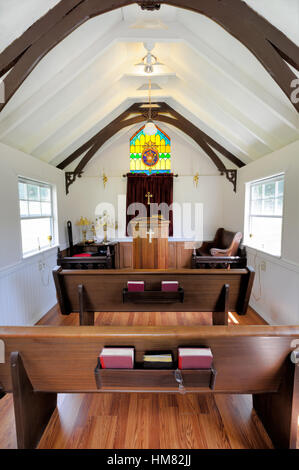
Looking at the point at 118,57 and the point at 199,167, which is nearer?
the point at 118,57

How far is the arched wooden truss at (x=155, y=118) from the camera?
4668 mm

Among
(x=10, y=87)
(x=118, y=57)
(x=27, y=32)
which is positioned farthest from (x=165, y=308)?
(x=118, y=57)

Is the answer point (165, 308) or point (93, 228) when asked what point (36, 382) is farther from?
point (93, 228)

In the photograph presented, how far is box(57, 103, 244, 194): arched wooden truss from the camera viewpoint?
467cm

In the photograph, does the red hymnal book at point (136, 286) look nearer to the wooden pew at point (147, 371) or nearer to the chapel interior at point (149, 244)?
the chapel interior at point (149, 244)

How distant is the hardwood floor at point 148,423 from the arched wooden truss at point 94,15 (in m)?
2.54

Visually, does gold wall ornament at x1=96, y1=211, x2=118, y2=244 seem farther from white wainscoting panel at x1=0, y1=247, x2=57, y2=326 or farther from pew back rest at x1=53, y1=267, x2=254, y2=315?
pew back rest at x1=53, y1=267, x2=254, y2=315

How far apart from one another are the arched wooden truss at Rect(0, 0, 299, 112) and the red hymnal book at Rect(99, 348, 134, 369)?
2.09 m

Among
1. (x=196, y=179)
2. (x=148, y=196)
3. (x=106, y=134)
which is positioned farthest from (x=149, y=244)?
(x=106, y=134)

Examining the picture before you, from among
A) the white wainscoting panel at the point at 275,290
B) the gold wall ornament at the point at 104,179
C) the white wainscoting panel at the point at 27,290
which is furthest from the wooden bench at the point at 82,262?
the gold wall ornament at the point at 104,179

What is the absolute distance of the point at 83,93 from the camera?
10.1 feet

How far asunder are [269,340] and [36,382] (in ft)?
4.49

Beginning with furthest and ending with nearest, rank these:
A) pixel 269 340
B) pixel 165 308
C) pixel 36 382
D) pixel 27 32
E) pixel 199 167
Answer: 1. pixel 199 167
2. pixel 165 308
3. pixel 27 32
4. pixel 36 382
5. pixel 269 340
